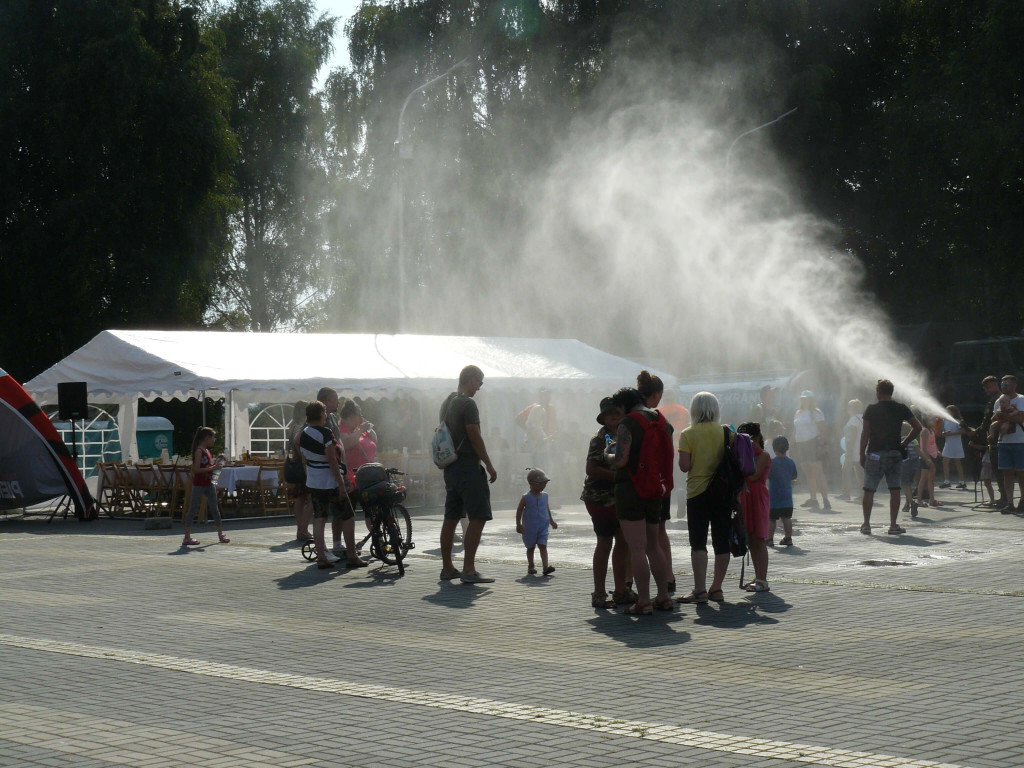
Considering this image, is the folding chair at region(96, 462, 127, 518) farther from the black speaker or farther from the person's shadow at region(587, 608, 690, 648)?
the person's shadow at region(587, 608, 690, 648)

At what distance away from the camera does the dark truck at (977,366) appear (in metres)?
29.1

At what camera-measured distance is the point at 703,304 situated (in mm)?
38688

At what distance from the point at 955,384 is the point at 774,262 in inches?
335

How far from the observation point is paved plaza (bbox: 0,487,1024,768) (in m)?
5.77

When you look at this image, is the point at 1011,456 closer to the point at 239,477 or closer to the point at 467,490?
the point at 467,490

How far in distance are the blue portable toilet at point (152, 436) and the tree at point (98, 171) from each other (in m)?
3.39

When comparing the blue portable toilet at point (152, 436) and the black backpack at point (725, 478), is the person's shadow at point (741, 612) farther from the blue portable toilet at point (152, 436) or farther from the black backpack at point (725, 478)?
the blue portable toilet at point (152, 436)

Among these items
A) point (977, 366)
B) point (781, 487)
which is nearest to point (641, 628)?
point (781, 487)

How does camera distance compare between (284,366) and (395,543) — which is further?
(284,366)

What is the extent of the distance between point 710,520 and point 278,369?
13.0 meters

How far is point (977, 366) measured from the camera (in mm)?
29641

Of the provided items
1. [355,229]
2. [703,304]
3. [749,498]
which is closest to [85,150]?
[355,229]

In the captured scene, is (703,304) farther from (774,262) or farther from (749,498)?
(749,498)

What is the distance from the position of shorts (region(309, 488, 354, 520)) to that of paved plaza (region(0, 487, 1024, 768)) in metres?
0.62
